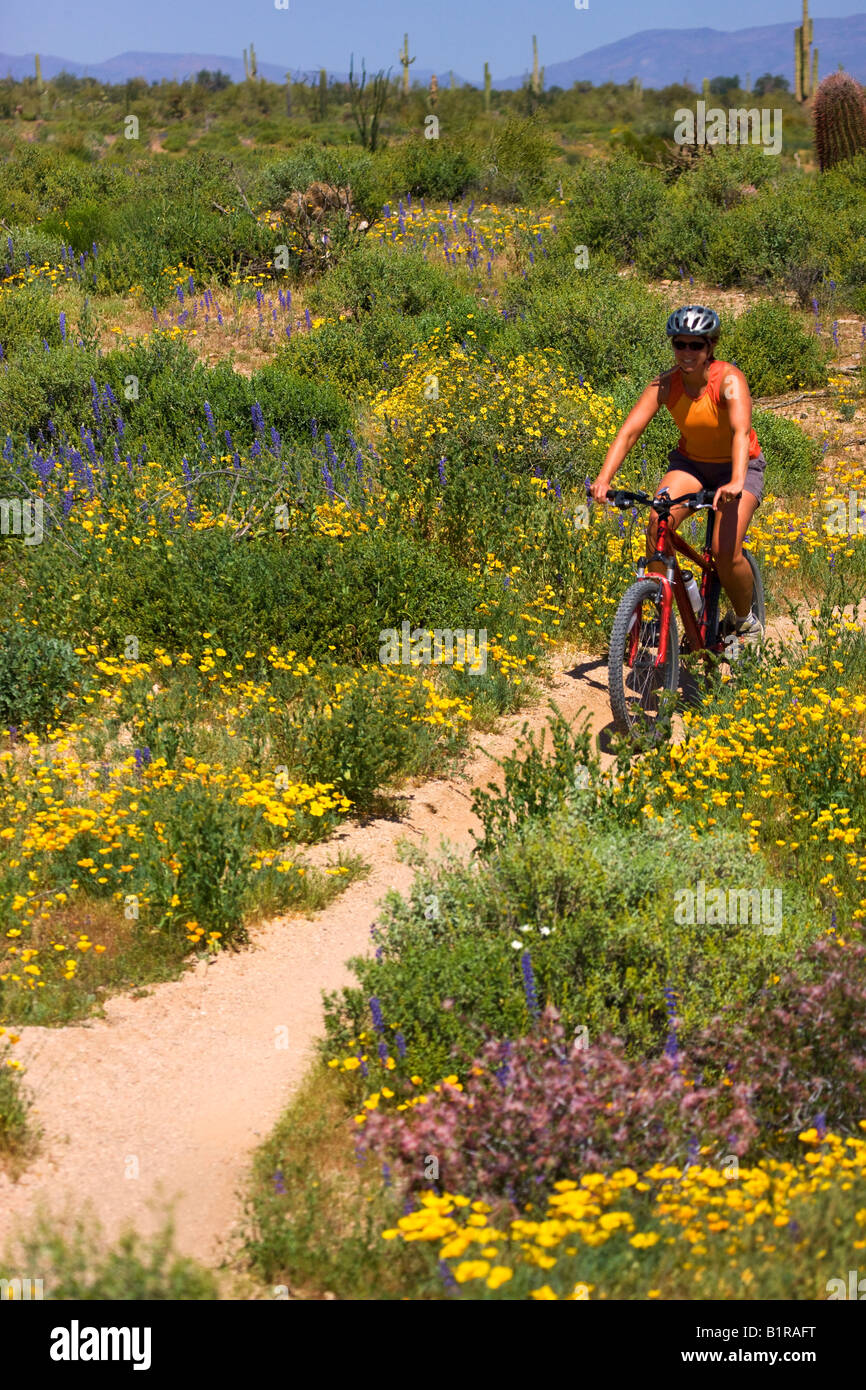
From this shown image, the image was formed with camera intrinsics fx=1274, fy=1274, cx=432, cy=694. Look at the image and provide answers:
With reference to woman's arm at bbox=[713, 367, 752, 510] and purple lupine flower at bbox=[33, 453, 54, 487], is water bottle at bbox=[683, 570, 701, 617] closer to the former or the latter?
woman's arm at bbox=[713, 367, 752, 510]

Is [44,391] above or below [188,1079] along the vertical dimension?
above

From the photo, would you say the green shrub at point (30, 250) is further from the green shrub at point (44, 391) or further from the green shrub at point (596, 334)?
the green shrub at point (596, 334)

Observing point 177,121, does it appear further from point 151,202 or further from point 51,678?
point 51,678

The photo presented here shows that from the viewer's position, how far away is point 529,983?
398cm

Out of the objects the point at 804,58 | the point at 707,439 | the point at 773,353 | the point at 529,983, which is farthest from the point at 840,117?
the point at 804,58

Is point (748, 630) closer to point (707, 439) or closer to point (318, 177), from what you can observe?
point (707, 439)

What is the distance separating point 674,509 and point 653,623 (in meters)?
0.61

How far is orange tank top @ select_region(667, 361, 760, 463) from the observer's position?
6691 millimetres

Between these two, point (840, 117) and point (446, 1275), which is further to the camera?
point (840, 117)

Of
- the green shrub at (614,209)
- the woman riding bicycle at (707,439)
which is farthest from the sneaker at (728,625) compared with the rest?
the green shrub at (614,209)

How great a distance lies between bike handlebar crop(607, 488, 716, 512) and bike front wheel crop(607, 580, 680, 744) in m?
0.41

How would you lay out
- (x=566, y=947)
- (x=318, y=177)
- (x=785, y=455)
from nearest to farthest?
(x=566, y=947) → (x=785, y=455) → (x=318, y=177)

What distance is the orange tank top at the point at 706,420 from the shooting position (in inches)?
263

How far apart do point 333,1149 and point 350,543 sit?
463cm
